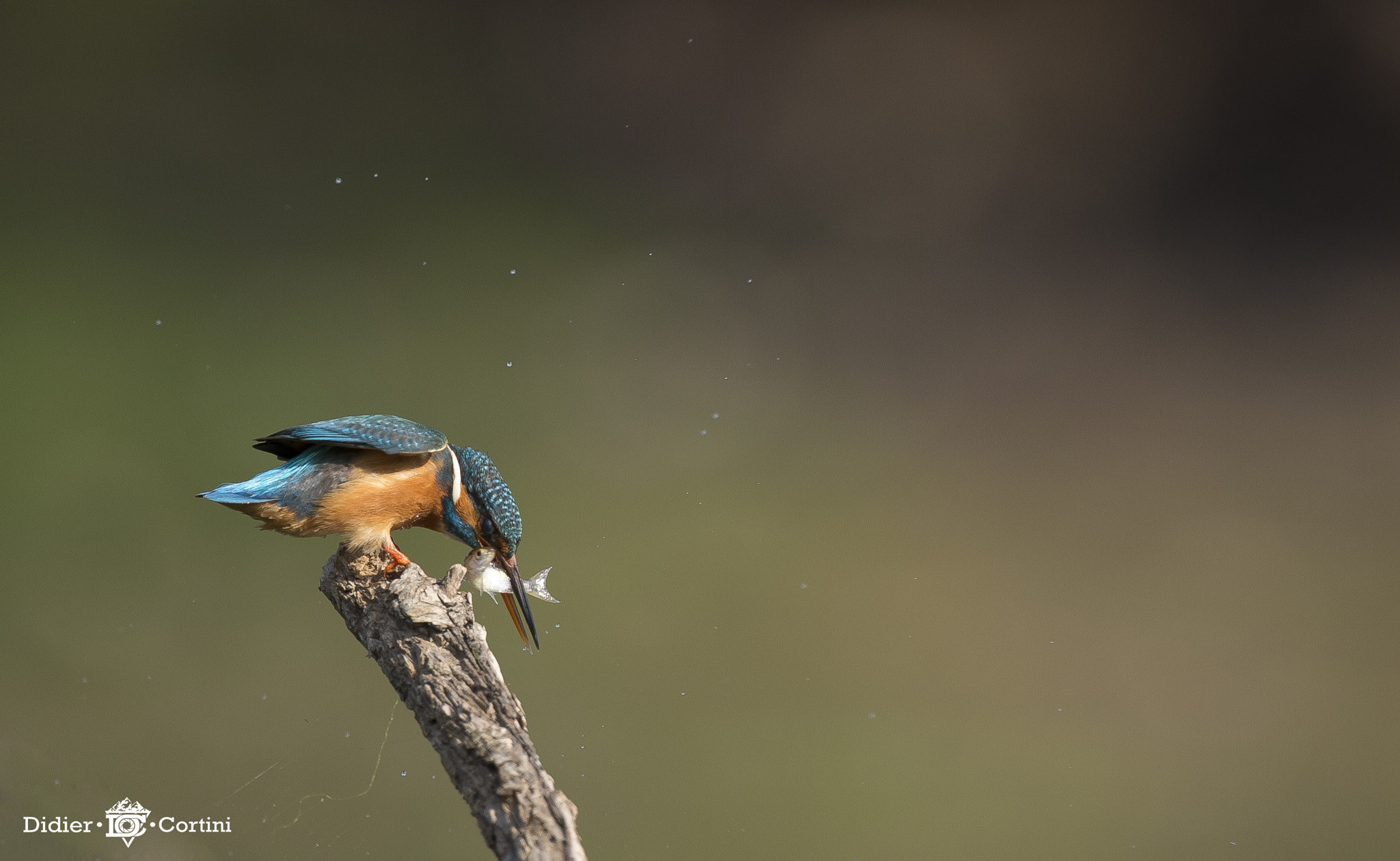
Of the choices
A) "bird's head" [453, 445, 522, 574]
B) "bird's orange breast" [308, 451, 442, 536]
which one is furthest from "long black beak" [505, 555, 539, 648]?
"bird's orange breast" [308, 451, 442, 536]

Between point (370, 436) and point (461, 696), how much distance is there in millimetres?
380

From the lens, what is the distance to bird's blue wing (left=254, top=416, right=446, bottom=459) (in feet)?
3.91

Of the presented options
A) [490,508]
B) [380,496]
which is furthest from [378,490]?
[490,508]

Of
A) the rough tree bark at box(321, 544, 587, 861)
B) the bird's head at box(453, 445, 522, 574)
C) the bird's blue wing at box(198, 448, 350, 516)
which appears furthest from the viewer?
the bird's head at box(453, 445, 522, 574)

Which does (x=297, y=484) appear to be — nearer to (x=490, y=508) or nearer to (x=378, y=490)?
(x=378, y=490)

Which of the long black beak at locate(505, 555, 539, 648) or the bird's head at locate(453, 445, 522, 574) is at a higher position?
the bird's head at locate(453, 445, 522, 574)

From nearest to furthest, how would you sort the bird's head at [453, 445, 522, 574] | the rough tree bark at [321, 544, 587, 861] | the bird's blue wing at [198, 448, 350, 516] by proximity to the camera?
1. the rough tree bark at [321, 544, 587, 861]
2. the bird's blue wing at [198, 448, 350, 516]
3. the bird's head at [453, 445, 522, 574]

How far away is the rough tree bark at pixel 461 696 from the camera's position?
86cm

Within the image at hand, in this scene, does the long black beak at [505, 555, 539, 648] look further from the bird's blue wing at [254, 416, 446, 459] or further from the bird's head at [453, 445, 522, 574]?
the bird's blue wing at [254, 416, 446, 459]

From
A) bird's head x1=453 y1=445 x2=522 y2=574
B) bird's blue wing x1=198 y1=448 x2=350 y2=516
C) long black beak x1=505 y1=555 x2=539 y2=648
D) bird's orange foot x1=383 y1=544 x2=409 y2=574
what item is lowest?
long black beak x1=505 y1=555 x2=539 y2=648

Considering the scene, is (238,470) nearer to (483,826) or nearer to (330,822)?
(330,822)

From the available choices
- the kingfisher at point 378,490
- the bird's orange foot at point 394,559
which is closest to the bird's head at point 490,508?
the kingfisher at point 378,490

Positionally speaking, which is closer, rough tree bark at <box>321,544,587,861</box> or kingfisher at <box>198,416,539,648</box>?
rough tree bark at <box>321,544,587,861</box>

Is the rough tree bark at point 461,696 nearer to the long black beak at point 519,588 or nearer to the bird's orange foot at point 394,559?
the bird's orange foot at point 394,559
